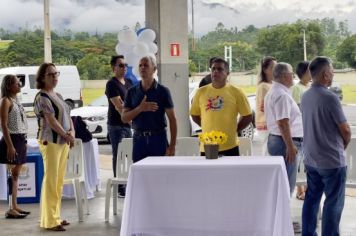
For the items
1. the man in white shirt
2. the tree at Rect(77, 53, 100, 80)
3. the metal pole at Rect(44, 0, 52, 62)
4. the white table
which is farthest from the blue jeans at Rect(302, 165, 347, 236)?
the metal pole at Rect(44, 0, 52, 62)

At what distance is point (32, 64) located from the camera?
14859 mm

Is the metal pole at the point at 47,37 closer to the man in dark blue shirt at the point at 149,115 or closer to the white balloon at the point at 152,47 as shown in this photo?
the white balloon at the point at 152,47

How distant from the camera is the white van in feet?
49.9

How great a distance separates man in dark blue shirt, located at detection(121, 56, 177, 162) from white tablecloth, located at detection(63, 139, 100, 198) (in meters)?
1.98

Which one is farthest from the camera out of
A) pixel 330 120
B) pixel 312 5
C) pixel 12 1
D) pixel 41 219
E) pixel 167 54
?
pixel 12 1

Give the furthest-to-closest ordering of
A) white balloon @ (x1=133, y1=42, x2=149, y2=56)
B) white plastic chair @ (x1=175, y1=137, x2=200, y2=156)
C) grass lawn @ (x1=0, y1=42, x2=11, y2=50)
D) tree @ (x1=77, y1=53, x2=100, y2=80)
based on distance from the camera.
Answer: tree @ (x1=77, y1=53, x2=100, y2=80), grass lawn @ (x1=0, y1=42, x2=11, y2=50), white balloon @ (x1=133, y1=42, x2=149, y2=56), white plastic chair @ (x1=175, y1=137, x2=200, y2=156)

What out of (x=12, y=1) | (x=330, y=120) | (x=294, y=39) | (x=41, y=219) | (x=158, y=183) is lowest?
(x=41, y=219)

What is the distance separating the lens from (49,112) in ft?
20.8

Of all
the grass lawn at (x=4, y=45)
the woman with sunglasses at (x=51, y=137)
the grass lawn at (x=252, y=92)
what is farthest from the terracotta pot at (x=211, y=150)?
the grass lawn at (x=4, y=45)

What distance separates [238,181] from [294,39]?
576 centimetres

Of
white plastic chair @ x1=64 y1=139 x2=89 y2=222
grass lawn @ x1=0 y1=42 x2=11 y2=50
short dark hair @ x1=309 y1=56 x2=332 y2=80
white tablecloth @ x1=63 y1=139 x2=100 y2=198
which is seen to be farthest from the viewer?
grass lawn @ x1=0 y1=42 x2=11 y2=50

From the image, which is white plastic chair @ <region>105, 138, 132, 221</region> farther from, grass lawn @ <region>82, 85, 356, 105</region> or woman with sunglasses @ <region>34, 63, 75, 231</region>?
grass lawn @ <region>82, 85, 356, 105</region>

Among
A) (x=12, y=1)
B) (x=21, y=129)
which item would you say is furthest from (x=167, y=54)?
(x=12, y=1)

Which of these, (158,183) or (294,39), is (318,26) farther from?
(158,183)
